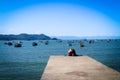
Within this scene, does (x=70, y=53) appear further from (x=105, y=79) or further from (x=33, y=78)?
(x=105, y=79)

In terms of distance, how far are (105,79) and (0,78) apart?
1534 centimetres

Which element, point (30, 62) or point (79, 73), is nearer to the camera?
point (79, 73)

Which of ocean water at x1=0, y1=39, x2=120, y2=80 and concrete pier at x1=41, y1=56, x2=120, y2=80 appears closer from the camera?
concrete pier at x1=41, y1=56, x2=120, y2=80

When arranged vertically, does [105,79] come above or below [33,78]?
above

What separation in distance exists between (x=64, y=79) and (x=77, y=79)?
24.6 inches

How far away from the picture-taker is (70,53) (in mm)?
27000

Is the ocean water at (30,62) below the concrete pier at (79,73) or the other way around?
below

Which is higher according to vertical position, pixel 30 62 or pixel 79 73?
pixel 79 73

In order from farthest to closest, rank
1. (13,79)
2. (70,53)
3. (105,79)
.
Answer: (70,53)
(13,79)
(105,79)

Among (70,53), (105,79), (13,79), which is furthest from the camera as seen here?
(70,53)

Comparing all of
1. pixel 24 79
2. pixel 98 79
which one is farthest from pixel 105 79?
pixel 24 79

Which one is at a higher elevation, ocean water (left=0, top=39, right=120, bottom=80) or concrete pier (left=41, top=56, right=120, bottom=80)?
concrete pier (left=41, top=56, right=120, bottom=80)

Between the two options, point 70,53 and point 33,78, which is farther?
point 70,53

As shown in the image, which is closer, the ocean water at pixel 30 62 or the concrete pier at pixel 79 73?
the concrete pier at pixel 79 73
